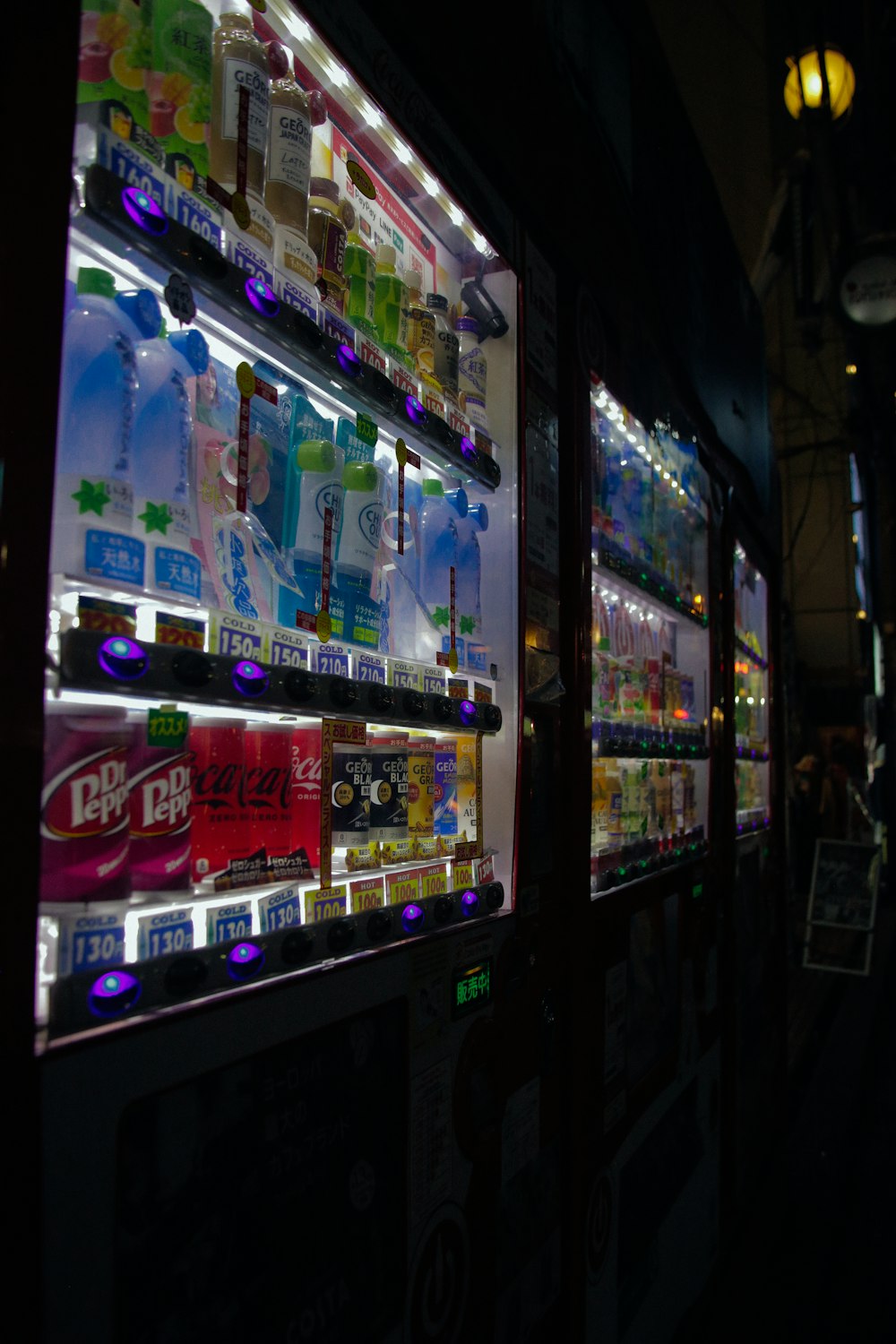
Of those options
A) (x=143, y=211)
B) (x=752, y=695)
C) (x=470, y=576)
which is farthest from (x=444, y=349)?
(x=752, y=695)

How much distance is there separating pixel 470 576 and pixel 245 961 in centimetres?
92

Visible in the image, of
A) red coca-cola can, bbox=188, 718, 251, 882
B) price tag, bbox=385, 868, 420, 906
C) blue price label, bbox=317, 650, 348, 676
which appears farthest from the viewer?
price tag, bbox=385, 868, 420, 906

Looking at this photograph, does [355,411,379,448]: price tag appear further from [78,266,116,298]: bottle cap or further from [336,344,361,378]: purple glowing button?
[78,266,116,298]: bottle cap

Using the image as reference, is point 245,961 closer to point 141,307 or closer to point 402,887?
point 402,887

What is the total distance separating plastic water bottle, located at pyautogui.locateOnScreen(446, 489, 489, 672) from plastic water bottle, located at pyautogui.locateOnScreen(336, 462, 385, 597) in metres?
0.26

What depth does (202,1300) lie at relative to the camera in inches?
37.3

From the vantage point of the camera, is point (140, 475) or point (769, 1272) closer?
point (140, 475)

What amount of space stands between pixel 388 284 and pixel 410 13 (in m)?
0.40

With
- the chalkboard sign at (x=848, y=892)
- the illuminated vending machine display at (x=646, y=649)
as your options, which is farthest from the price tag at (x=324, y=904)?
the chalkboard sign at (x=848, y=892)

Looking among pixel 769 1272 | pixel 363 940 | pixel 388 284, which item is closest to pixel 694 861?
pixel 769 1272

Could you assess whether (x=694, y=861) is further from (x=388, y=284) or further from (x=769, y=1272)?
(x=388, y=284)

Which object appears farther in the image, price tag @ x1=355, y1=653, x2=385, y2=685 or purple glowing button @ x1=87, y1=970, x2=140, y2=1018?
price tag @ x1=355, y1=653, x2=385, y2=685

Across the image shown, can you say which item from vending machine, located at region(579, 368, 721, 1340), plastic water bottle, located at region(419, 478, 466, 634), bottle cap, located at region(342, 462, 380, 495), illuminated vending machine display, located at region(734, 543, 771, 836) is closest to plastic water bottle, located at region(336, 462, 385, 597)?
bottle cap, located at region(342, 462, 380, 495)

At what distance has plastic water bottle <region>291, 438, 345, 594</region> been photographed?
4.45ft
